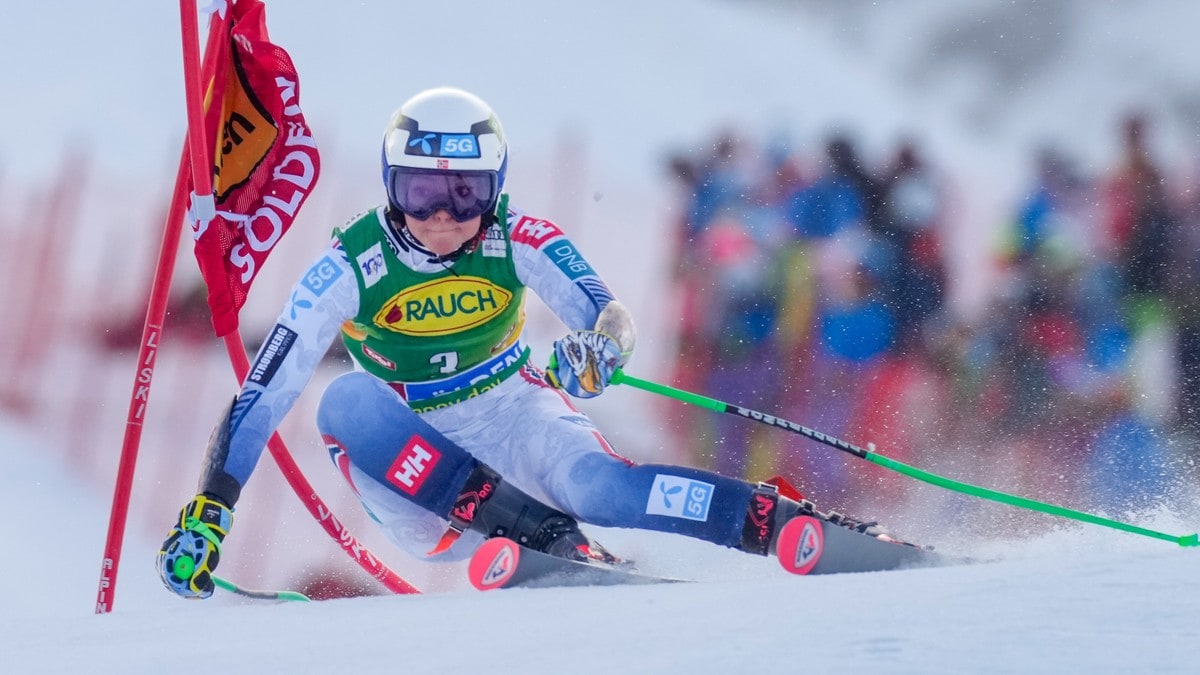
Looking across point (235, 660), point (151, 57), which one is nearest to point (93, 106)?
point (151, 57)

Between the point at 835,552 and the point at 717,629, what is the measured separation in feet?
4.01

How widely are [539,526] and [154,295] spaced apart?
1.64m

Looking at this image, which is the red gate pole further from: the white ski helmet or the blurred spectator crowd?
the blurred spectator crowd

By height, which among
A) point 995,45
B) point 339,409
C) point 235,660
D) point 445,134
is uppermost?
point 995,45

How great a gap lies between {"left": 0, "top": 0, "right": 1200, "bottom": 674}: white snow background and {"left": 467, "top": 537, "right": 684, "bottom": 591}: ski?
17 centimetres

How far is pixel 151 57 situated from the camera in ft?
31.2

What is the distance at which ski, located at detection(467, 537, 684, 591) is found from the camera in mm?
3680

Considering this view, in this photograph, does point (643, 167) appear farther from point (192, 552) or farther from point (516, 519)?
point (192, 552)

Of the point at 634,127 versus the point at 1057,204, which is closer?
the point at 1057,204

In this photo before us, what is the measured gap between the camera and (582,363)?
3939 mm

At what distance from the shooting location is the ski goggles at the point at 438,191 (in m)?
4.14

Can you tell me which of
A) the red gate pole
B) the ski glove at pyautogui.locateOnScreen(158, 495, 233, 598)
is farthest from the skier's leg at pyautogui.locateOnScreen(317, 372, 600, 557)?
the ski glove at pyautogui.locateOnScreen(158, 495, 233, 598)

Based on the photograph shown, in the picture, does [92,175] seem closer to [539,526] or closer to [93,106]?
[93,106]

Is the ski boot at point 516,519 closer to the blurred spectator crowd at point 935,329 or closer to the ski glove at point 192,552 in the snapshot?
the ski glove at point 192,552
